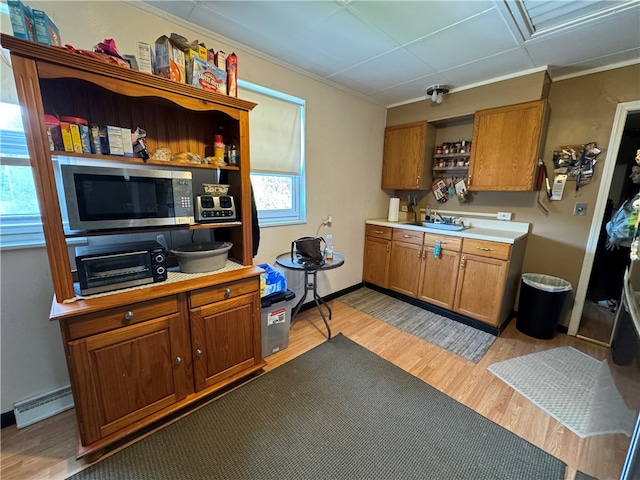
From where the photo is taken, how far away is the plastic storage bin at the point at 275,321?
6.74 feet

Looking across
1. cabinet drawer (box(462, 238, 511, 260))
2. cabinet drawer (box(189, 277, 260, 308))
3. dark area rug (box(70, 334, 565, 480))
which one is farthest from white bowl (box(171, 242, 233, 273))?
cabinet drawer (box(462, 238, 511, 260))

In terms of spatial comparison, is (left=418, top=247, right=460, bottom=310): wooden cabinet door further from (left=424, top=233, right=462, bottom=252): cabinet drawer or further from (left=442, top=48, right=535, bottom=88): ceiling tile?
(left=442, top=48, right=535, bottom=88): ceiling tile

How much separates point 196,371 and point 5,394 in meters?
1.04

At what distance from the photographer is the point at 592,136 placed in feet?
7.54

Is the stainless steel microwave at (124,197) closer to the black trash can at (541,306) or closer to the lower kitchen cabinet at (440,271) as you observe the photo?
the lower kitchen cabinet at (440,271)

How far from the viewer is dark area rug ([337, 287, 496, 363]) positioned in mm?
2314

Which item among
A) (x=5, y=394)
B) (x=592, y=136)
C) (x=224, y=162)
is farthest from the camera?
(x=592, y=136)

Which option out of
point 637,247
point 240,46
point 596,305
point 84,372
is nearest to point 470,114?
point 637,247

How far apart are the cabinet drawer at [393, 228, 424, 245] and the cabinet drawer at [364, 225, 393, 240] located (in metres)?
0.08

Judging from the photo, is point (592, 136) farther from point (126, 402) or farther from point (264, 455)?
point (126, 402)

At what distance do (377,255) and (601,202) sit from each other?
2150 millimetres

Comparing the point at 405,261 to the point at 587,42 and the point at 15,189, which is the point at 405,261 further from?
the point at 15,189

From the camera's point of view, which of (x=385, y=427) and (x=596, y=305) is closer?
(x=385, y=427)

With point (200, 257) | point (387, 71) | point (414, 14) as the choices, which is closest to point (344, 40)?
point (414, 14)
